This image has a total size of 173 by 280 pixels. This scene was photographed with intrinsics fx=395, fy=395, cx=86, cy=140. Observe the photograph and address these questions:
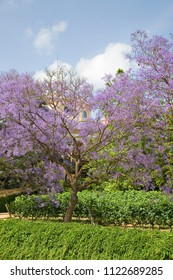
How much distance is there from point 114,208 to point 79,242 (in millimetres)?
7549

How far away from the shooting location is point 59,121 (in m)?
11.8

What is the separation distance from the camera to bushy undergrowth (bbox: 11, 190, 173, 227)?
48.5 ft

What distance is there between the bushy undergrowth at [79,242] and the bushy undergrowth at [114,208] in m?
6.19

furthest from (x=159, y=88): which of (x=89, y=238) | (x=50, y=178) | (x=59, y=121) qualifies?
(x=89, y=238)

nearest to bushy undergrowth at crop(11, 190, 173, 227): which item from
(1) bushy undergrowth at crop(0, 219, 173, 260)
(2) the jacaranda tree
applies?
(2) the jacaranda tree

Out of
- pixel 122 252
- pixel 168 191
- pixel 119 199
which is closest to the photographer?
pixel 122 252

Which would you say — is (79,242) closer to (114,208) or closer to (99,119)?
(99,119)

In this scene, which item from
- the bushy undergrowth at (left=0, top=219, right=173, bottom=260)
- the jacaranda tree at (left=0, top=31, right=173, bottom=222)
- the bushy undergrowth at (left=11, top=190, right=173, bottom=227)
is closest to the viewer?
the bushy undergrowth at (left=0, top=219, right=173, bottom=260)

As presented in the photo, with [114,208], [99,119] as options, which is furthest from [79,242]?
[114,208]

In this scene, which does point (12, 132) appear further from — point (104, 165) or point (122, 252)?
point (122, 252)

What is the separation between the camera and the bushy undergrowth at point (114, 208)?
14.8 meters

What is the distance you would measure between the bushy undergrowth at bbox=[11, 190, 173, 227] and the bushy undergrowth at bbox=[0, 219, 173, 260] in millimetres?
6192

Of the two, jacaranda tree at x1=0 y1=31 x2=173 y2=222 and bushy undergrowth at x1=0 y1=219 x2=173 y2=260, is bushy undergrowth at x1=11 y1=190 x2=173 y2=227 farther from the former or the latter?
bushy undergrowth at x1=0 y1=219 x2=173 y2=260
